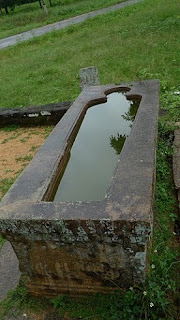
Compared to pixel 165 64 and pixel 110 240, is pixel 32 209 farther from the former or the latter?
pixel 165 64

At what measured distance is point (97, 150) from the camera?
392 cm

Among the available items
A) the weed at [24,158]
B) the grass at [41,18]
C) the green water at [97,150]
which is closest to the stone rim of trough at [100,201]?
the green water at [97,150]

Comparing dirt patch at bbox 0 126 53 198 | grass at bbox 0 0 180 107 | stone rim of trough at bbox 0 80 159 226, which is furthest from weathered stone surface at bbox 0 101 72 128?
stone rim of trough at bbox 0 80 159 226

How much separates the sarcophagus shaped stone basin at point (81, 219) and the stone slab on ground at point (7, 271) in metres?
0.30

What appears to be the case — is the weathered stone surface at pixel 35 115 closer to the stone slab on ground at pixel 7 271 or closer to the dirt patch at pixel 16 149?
the dirt patch at pixel 16 149

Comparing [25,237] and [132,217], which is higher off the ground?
[132,217]

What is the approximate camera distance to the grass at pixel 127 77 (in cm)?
254

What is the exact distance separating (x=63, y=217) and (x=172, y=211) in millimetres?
1804

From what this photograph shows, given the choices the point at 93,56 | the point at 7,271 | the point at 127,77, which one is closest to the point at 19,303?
the point at 7,271

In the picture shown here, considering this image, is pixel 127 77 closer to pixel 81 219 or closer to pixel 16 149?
pixel 16 149

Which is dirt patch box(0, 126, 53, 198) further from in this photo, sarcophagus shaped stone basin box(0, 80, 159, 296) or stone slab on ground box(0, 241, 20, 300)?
sarcophagus shaped stone basin box(0, 80, 159, 296)

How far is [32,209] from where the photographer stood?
95.1 inches

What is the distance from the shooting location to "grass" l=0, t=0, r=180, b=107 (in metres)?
8.27

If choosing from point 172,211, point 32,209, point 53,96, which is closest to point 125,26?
point 53,96
